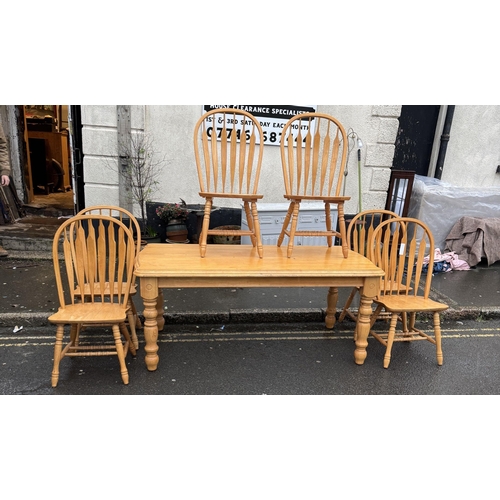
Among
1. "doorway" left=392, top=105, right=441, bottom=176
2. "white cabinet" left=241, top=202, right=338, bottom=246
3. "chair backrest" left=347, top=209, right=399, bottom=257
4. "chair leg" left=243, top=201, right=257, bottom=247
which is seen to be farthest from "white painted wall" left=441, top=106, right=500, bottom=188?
"chair leg" left=243, top=201, right=257, bottom=247

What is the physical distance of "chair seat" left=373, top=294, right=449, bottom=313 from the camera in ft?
11.0

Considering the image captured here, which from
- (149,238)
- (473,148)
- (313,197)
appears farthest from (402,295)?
(473,148)

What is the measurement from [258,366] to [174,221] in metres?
3.31

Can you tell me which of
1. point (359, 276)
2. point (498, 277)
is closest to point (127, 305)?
point (359, 276)

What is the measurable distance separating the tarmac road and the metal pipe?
14.1 ft

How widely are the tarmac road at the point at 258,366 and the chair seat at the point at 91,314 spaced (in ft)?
1.79

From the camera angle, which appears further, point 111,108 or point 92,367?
point 111,108

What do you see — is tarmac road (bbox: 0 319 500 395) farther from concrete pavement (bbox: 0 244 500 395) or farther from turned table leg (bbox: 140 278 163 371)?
turned table leg (bbox: 140 278 163 371)

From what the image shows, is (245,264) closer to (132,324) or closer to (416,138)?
(132,324)

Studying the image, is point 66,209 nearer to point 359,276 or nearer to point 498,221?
point 359,276

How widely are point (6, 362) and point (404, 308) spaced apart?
3480mm

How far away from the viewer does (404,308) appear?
3.36 m

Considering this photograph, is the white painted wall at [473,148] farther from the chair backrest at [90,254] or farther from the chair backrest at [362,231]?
the chair backrest at [90,254]

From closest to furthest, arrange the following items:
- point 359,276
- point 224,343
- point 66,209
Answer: point 359,276
point 224,343
point 66,209
